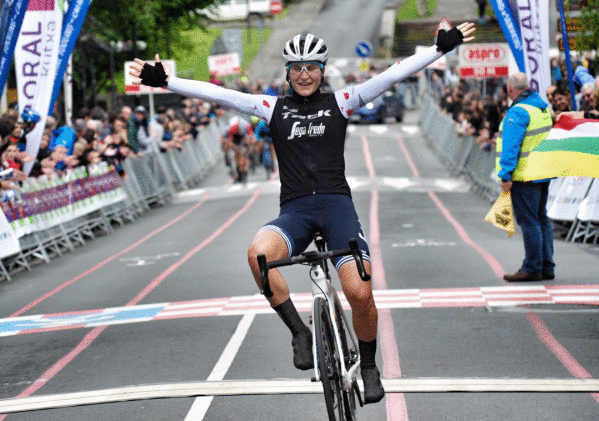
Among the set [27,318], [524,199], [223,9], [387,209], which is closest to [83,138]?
[387,209]

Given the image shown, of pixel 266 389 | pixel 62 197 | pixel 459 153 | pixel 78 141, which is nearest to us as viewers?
pixel 266 389

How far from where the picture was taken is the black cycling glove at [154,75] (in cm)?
634

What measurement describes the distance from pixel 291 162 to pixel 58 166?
12577 mm

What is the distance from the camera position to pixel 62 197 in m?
17.8

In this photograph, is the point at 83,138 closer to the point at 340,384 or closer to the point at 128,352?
the point at 128,352

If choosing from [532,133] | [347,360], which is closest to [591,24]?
[532,133]

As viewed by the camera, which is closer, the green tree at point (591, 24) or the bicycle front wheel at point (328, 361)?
the bicycle front wheel at point (328, 361)

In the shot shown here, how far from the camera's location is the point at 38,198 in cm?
1647

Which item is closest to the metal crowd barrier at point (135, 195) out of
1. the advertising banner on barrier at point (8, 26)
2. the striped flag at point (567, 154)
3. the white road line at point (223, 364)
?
the advertising banner on barrier at point (8, 26)

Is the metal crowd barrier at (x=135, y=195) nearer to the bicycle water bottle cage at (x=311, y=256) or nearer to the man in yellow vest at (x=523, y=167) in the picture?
the man in yellow vest at (x=523, y=167)

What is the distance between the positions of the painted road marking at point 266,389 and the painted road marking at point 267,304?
2.96 metres

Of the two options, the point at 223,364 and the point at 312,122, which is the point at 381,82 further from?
the point at 223,364

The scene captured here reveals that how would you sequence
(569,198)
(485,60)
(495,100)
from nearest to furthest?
(569,198) → (495,100) → (485,60)

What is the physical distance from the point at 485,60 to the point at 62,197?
46.0ft
